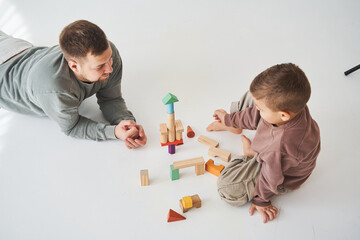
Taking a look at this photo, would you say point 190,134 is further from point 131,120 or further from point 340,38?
point 340,38

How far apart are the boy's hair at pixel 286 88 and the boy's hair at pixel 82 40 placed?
0.62m

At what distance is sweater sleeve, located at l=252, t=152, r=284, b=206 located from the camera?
0.91 m

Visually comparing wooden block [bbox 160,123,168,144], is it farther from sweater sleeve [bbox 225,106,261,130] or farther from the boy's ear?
the boy's ear

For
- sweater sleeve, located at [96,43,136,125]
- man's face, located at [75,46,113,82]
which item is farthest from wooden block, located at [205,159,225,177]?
→ man's face, located at [75,46,113,82]

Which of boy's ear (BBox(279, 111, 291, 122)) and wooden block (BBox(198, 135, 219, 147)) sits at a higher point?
boy's ear (BBox(279, 111, 291, 122))

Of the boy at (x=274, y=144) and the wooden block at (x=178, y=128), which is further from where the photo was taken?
the wooden block at (x=178, y=128)

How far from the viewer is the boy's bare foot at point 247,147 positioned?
3.95ft

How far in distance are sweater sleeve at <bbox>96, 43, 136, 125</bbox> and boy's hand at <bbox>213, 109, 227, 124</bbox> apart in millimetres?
407

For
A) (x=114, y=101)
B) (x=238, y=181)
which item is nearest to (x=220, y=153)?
(x=238, y=181)

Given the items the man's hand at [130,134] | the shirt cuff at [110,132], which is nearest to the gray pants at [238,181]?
the man's hand at [130,134]

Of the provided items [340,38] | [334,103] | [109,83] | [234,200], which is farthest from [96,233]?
[340,38]

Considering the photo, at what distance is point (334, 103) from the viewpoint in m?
1.46

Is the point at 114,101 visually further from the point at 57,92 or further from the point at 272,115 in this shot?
the point at 272,115

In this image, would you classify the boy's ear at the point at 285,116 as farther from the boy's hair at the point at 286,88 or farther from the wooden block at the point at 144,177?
the wooden block at the point at 144,177
